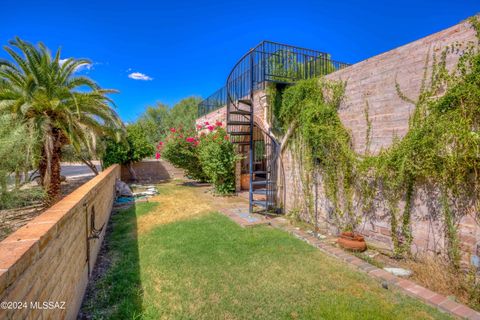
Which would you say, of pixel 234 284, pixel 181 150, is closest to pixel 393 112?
pixel 234 284

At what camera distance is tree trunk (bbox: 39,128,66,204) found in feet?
23.0

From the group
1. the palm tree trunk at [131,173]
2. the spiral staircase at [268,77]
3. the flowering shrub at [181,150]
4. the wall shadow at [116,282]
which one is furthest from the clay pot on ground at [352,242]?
the palm tree trunk at [131,173]

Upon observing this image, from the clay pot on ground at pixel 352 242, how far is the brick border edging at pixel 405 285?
13 cm

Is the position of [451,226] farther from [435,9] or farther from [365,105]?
[435,9]

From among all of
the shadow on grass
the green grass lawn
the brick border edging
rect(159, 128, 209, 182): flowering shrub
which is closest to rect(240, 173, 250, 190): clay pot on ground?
rect(159, 128, 209, 182): flowering shrub

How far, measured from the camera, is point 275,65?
6.99 meters

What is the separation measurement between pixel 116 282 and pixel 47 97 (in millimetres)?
6213

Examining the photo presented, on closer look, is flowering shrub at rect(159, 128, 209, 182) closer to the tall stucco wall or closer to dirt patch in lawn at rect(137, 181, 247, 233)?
dirt patch in lawn at rect(137, 181, 247, 233)

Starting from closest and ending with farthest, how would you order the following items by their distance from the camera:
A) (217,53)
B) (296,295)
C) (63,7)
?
(296,295) → (63,7) → (217,53)

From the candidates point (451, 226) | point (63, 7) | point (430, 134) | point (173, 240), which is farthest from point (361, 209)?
point (63, 7)

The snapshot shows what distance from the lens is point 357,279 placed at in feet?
11.1

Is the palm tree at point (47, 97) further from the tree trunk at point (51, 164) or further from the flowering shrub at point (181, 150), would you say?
the flowering shrub at point (181, 150)

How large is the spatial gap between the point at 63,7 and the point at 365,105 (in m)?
11.6

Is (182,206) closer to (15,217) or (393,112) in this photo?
(15,217)
